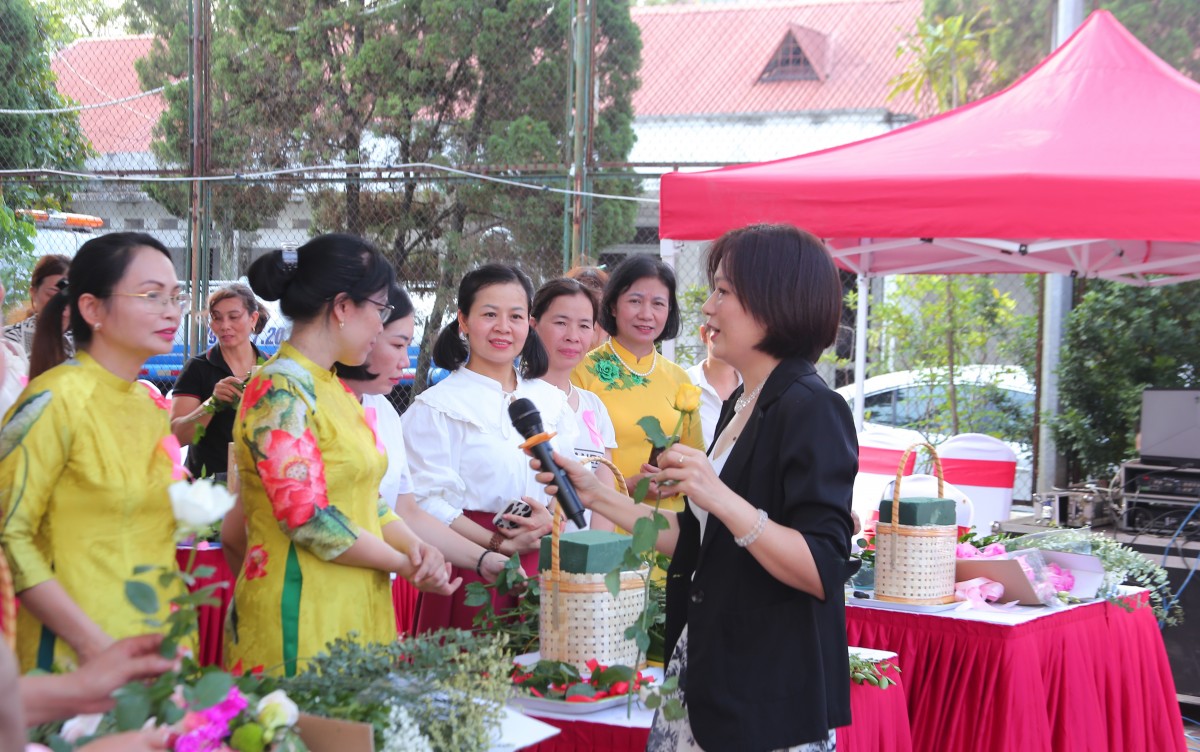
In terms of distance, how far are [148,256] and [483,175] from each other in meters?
4.23

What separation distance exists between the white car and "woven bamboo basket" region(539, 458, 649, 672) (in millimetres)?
5914

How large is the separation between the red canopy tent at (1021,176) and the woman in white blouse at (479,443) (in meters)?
1.57

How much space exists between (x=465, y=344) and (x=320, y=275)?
1.13 m

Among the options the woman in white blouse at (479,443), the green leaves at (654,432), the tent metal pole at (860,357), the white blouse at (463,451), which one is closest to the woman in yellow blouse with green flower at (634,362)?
the woman in white blouse at (479,443)

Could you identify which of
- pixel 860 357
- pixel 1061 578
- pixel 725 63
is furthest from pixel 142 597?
pixel 725 63

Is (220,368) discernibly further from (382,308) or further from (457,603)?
(382,308)

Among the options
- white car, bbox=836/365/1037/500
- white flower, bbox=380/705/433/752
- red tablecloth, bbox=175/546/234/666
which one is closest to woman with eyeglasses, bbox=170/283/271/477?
red tablecloth, bbox=175/546/234/666

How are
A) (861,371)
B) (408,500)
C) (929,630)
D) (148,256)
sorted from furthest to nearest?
(861,371) < (929,630) < (408,500) < (148,256)

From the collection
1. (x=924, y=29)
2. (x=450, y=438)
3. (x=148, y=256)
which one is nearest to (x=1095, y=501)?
(x=450, y=438)

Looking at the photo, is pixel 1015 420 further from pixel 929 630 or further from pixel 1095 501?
pixel 929 630

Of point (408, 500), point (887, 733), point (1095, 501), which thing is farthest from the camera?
point (1095, 501)

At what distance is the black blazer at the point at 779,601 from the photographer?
175 centimetres

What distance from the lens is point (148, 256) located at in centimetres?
229

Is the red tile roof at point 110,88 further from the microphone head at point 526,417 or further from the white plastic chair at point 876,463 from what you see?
the microphone head at point 526,417
